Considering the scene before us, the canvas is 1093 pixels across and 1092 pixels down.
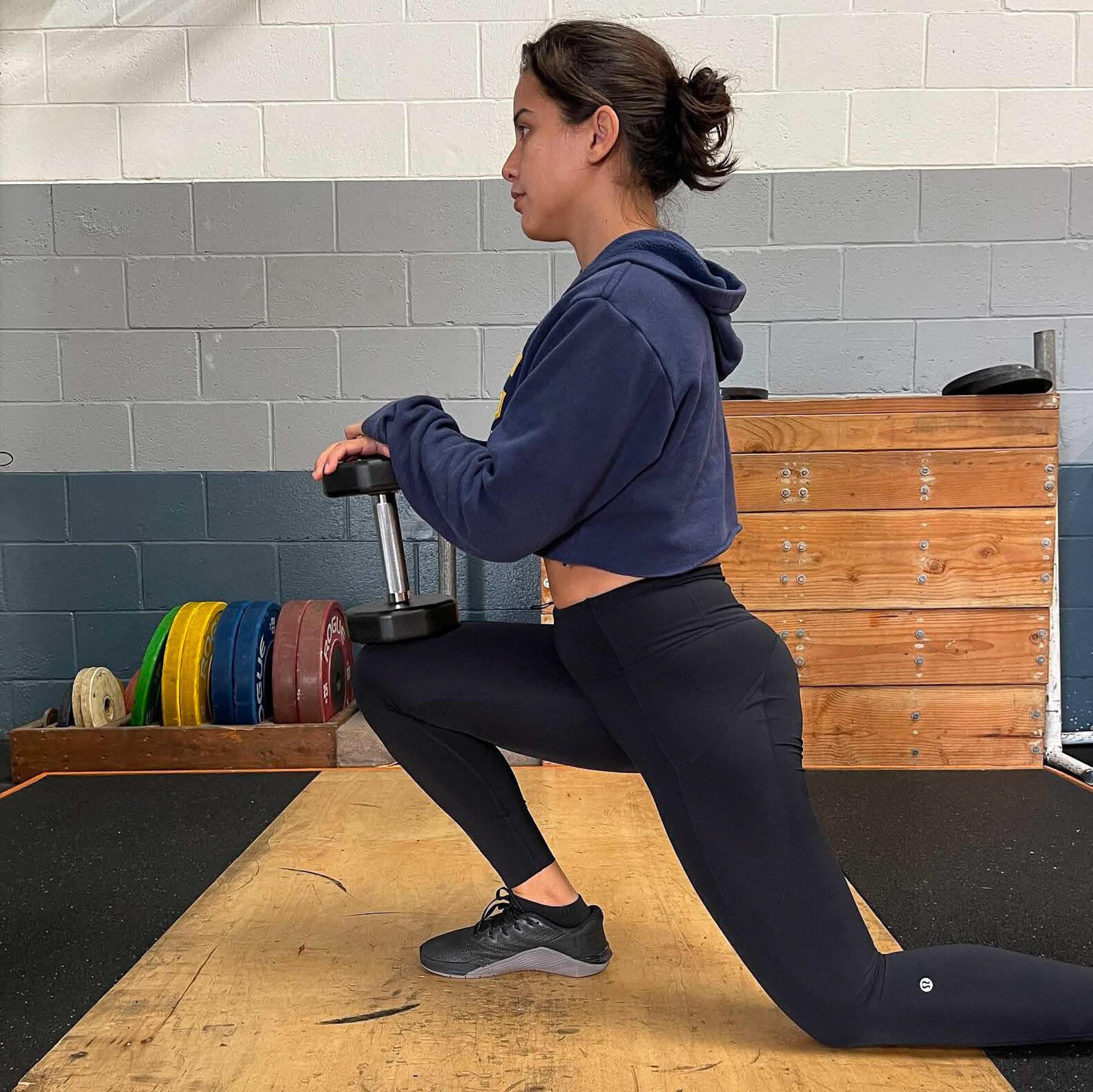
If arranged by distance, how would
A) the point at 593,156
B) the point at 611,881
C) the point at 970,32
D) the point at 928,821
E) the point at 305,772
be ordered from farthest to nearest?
the point at 970,32 → the point at 305,772 → the point at 928,821 → the point at 611,881 → the point at 593,156

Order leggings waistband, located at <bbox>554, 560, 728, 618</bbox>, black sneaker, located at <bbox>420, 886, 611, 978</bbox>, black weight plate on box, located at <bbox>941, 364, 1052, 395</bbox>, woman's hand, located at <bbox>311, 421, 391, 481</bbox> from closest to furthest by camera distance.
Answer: leggings waistband, located at <bbox>554, 560, 728, 618</bbox>, woman's hand, located at <bbox>311, 421, 391, 481</bbox>, black sneaker, located at <bbox>420, 886, 611, 978</bbox>, black weight plate on box, located at <bbox>941, 364, 1052, 395</bbox>

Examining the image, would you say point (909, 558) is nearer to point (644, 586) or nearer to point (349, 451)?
point (644, 586)

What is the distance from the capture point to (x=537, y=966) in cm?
168

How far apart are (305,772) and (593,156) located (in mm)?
2163

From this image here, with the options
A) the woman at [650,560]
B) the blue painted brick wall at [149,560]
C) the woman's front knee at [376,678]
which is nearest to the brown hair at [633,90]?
the woman at [650,560]

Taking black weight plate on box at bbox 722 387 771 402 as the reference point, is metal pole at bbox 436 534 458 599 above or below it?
below

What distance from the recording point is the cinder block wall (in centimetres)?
352

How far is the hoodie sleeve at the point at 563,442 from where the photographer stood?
4.27 feet

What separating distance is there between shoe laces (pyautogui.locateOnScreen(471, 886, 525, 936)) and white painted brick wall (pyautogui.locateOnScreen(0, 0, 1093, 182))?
2617 mm

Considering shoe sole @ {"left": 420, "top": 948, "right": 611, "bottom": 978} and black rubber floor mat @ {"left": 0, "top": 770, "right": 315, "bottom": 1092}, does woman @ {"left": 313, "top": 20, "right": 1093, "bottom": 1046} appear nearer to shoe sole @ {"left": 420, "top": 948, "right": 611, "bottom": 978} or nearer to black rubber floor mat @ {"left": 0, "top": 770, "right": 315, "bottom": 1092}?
shoe sole @ {"left": 420, "top": 948, "right": 611, "bottom": 978}

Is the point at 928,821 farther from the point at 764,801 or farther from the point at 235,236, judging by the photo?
the point at 235,236

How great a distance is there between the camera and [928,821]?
8.53ft

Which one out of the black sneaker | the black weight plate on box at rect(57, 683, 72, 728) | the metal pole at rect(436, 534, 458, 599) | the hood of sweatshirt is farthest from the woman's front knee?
the black weight plate on box at rect(57, 683, 72, 728)

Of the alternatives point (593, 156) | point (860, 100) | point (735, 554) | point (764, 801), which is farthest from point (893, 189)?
point (764, 801)
